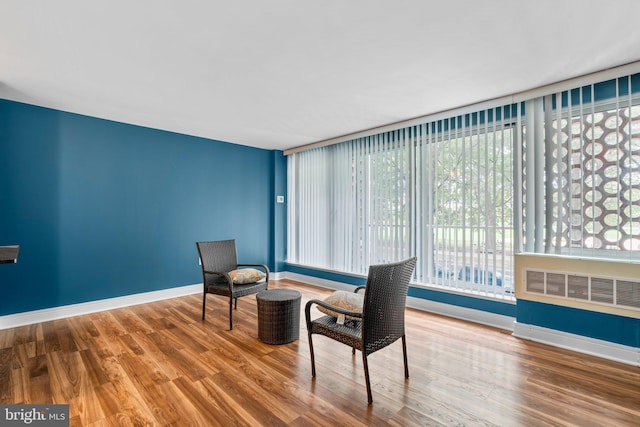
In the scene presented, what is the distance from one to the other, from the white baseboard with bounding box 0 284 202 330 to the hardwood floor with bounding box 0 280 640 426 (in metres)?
0.21

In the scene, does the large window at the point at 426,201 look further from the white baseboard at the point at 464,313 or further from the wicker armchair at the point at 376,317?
the wicker armchair at the point at 376,317

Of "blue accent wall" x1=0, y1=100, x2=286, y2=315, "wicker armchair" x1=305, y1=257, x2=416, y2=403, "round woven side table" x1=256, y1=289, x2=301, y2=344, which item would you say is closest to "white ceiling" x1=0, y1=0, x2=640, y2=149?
"blue accent wall" x1=0, y1=100, x2=286, y2=315

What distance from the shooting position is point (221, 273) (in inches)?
136

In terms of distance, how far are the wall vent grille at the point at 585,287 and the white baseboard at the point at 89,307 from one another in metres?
4.54

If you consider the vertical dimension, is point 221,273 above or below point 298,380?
above

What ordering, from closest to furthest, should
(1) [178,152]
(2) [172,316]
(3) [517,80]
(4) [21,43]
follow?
1. (4) [21,43]
2. (3) [517,80]
3. (2) [172,316]
4. (1) [178,152]

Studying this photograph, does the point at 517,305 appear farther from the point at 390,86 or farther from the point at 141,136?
the point at 141,136

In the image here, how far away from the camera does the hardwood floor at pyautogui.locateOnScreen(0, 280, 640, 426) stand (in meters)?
1.92

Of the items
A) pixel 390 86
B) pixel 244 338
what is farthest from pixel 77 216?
pixel 390 86

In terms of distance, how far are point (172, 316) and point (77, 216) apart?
1.74m

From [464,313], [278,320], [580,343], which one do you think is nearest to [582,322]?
[580,343]

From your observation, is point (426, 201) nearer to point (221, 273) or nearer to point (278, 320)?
point (278, 320)

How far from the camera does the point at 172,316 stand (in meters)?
3.78

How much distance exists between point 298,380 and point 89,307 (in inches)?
127
